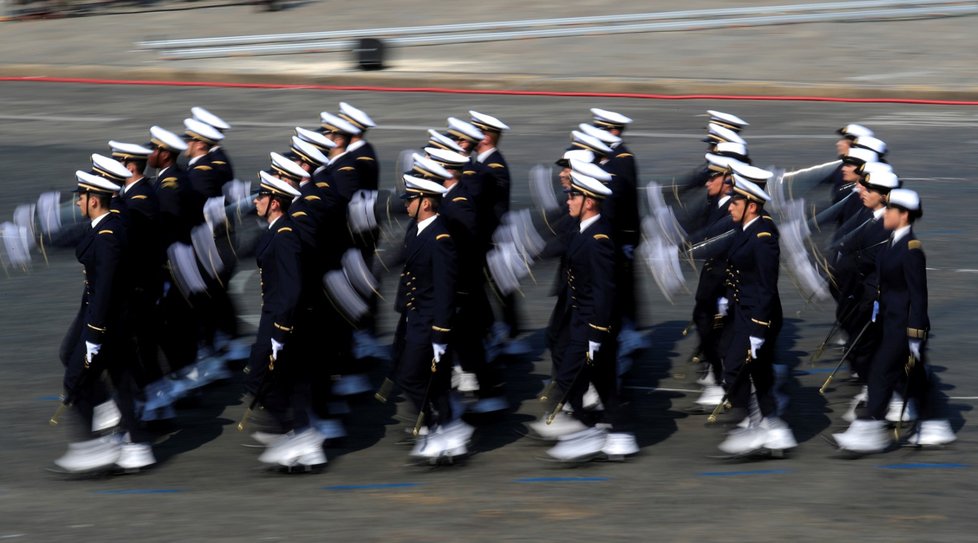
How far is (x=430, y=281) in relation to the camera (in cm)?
966

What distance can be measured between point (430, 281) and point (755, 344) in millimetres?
2255

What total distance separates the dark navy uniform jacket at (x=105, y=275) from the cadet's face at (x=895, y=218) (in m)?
5.12

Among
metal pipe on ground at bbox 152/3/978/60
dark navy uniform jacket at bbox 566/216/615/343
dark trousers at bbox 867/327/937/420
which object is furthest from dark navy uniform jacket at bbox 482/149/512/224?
metal pipe on ground at bbox 152/3/978/60

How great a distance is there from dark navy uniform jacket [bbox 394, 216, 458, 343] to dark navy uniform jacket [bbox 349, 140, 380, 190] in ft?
7.55

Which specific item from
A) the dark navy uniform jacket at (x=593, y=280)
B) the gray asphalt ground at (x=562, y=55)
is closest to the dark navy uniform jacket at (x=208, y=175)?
the dark navy uniform jacket at (x=593, y=280)

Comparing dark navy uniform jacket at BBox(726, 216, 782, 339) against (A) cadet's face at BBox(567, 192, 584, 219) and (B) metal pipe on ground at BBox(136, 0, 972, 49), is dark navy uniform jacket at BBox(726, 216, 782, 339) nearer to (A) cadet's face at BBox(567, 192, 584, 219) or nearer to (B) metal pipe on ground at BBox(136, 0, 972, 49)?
(A) cadet's face at BBox(567, 192, 584, 219)

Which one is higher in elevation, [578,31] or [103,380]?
[578,31]

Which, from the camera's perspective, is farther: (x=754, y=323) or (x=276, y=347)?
(x=754, y=323)

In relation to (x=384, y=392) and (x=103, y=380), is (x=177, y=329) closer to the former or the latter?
(x=103, y=380)

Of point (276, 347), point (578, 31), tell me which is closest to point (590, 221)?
point (276, 347)

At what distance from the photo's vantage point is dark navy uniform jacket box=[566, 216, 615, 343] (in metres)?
9.59

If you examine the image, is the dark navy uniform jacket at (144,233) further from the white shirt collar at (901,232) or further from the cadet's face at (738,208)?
the white shirt collar at (901,232)

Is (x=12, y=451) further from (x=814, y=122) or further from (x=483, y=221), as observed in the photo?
(x=814, y=122)

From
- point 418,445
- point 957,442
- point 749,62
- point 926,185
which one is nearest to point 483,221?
point 418,445
